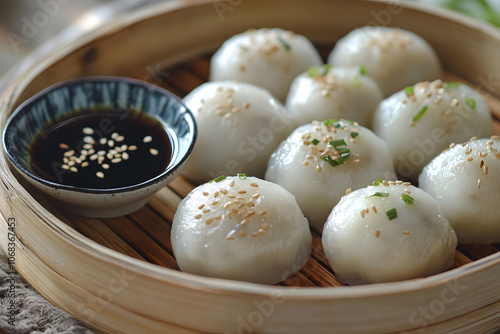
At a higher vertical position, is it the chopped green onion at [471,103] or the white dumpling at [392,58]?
the white dumpling at [392,58]

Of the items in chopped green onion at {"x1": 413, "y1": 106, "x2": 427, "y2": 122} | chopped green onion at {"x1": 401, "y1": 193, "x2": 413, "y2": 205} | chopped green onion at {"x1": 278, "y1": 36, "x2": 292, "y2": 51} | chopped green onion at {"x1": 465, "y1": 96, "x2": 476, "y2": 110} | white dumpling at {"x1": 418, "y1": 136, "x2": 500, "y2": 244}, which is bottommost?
white dumpling at {"x1": 418, "y1": 136, "x2": 500, "y2": 244}

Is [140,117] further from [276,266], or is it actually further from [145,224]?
[276,266]

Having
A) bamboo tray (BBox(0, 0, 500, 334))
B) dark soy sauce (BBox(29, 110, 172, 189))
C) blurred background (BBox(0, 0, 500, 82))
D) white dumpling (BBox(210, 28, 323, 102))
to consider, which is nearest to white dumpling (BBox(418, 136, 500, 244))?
bamboo tray (BBox(0, 0, 500, 334))

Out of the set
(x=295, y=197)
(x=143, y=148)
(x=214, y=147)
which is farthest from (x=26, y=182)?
(x=295, y=197)

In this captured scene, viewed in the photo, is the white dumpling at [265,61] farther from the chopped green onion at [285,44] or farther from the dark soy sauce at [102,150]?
the dark soy sauce at [102,150]

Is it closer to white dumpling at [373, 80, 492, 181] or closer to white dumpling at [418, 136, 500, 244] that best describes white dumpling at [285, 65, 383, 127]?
white dumpling at [373, 80, 492, 181]

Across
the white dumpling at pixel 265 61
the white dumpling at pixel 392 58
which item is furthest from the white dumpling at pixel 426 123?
the white dumpling at pixel 265 61
